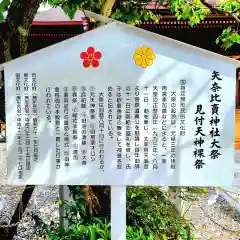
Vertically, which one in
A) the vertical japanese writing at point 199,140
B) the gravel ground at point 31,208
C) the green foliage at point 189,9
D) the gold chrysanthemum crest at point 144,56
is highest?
the green foliage at point 189,9

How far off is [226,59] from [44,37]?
4.96m

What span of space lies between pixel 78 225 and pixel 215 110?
4.24 feet

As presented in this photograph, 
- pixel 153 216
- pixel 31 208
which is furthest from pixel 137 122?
pixel 31 208

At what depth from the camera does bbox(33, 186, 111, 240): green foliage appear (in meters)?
2.61

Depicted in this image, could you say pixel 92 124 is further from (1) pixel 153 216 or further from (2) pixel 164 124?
(1) pixel 153 216

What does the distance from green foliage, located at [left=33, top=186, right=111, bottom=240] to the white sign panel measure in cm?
57

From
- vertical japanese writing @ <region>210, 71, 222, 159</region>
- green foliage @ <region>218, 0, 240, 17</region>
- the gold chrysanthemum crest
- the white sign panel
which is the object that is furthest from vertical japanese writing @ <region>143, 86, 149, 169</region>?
green foliage @ <region>218, 0, 240, 17</region>

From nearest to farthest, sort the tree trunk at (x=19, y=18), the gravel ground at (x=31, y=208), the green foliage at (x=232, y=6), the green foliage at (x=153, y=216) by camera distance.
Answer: the tree trunk at (x=19, y=18) → the green foliage at (x=153, y=216) → the green foliage at (x=232, y=6) → the gravel ground at (x=31, y=208)

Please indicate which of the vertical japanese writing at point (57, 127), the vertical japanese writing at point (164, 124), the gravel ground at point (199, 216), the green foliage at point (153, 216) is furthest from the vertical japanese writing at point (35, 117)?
the gravel ground at point (199, 216)

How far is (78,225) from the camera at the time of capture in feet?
9.03

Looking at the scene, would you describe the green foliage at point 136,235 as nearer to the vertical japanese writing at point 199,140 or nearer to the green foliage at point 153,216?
the green foliage at point 153,216

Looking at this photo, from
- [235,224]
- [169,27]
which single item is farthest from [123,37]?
[169,27]

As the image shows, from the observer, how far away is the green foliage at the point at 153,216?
2908mm

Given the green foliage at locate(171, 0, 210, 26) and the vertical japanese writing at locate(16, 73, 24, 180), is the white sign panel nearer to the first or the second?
the vertical japanese writing at locate(16, 73, 24, 180)
